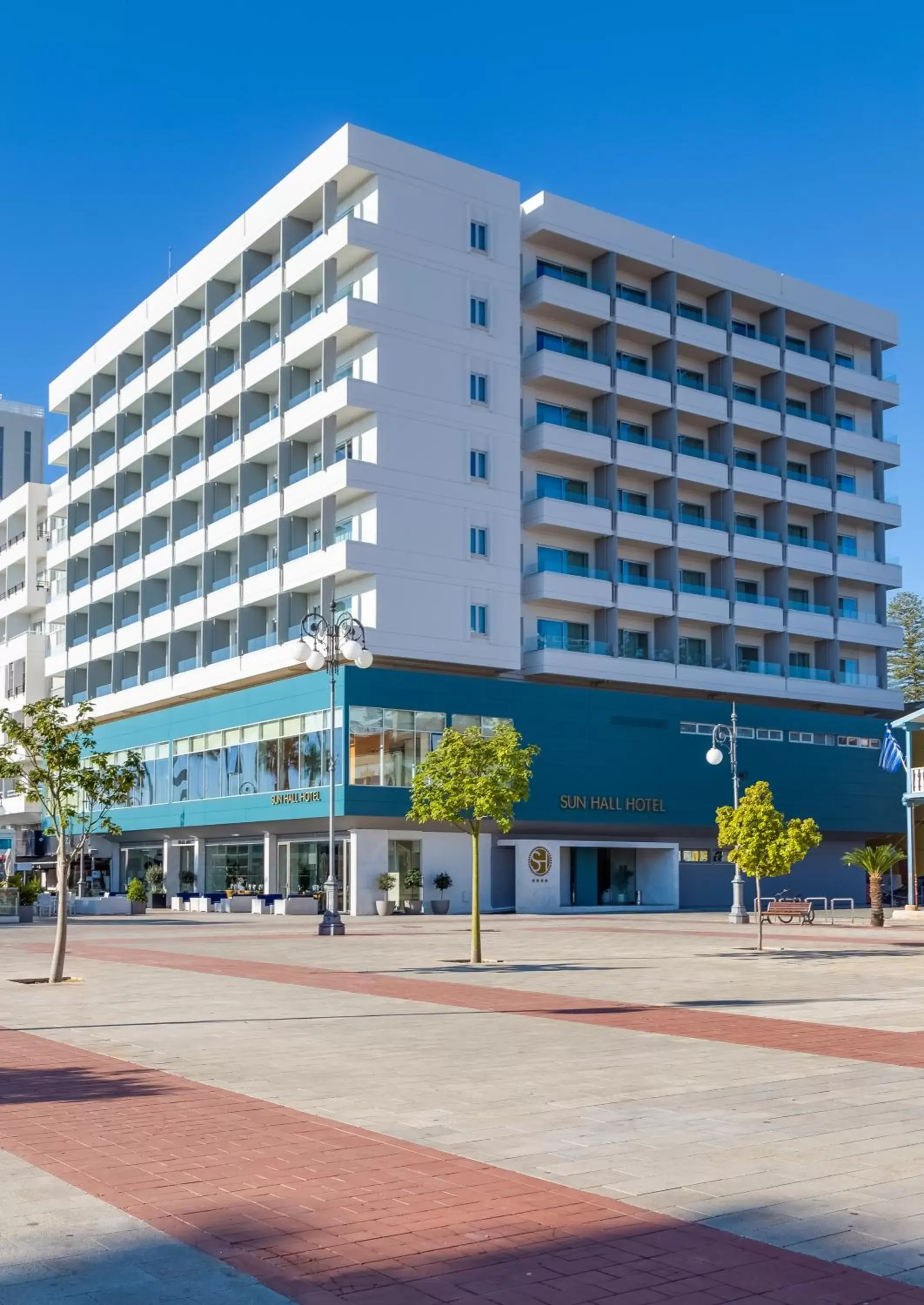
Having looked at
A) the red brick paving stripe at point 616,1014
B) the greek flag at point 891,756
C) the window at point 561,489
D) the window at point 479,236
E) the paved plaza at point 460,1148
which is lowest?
the red brick paving stripe at point 616,1014

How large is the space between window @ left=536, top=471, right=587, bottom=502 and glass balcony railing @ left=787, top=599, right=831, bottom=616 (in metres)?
14.4

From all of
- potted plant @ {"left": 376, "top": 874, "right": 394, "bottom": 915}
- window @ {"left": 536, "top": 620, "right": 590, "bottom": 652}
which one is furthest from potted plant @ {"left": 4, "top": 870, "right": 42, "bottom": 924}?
window @ {"left": 536, "top": 620, "right": 590, "bottom": 652}

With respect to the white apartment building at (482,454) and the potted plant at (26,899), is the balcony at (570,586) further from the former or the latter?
the potted plant at (26,899)

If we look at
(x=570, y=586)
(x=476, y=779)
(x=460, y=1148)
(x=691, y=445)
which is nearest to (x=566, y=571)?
(x=570, y=586)

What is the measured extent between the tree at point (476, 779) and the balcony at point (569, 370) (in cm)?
3984

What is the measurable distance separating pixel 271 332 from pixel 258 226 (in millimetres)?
4973

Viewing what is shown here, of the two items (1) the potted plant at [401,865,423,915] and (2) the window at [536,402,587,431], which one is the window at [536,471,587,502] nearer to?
(2) the window at [536,402,587,431]

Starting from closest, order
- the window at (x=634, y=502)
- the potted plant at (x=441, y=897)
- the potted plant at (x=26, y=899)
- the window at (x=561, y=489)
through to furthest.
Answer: the potted plant at (x=26, y=899) → the potted plant at (x=441, y=897) → the window at (x=561, y=489) → the window at (x=634, y=502)

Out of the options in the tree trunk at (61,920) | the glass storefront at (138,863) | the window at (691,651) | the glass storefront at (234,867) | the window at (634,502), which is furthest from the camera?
the glass storefront at (138,863)

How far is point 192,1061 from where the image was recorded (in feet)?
41.4

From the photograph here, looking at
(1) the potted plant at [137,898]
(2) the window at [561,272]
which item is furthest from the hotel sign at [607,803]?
(2) the window at [561,272]

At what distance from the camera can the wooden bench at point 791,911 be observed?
44.4m

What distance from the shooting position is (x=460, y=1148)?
8602 mm

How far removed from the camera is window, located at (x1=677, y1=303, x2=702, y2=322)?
71562 millimetres
